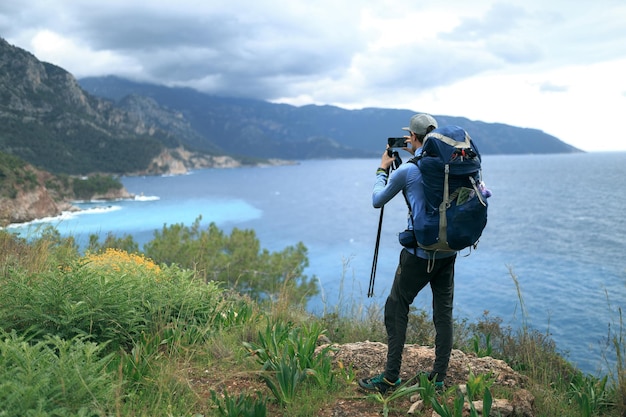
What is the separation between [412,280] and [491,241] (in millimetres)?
50119

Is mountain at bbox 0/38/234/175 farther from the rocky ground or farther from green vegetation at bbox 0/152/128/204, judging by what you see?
the rocky ground

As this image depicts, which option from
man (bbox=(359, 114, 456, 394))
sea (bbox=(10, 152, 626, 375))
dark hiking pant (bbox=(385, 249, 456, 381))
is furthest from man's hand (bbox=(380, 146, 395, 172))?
sea (bbox=(10, 152, 626, 375))

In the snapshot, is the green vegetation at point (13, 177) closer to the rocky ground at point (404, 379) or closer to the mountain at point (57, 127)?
the mountain at point (57, 127)

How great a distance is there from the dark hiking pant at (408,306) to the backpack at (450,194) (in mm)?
330

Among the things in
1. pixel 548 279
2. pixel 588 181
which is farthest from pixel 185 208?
pixel 588 181

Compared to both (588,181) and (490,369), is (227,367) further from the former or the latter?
(588,181)

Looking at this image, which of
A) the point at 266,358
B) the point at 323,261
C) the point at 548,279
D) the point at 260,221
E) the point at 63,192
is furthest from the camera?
the point at 63,192

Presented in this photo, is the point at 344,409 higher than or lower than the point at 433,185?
lower

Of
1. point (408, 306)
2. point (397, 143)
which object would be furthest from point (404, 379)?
point (397, 143)

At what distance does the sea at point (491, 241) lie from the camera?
21772 mm

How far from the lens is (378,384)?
3455 millimetres

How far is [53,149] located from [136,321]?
125221mm

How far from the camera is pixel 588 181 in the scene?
109312mm

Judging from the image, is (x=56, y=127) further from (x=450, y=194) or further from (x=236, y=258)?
(x=450, y=194)
